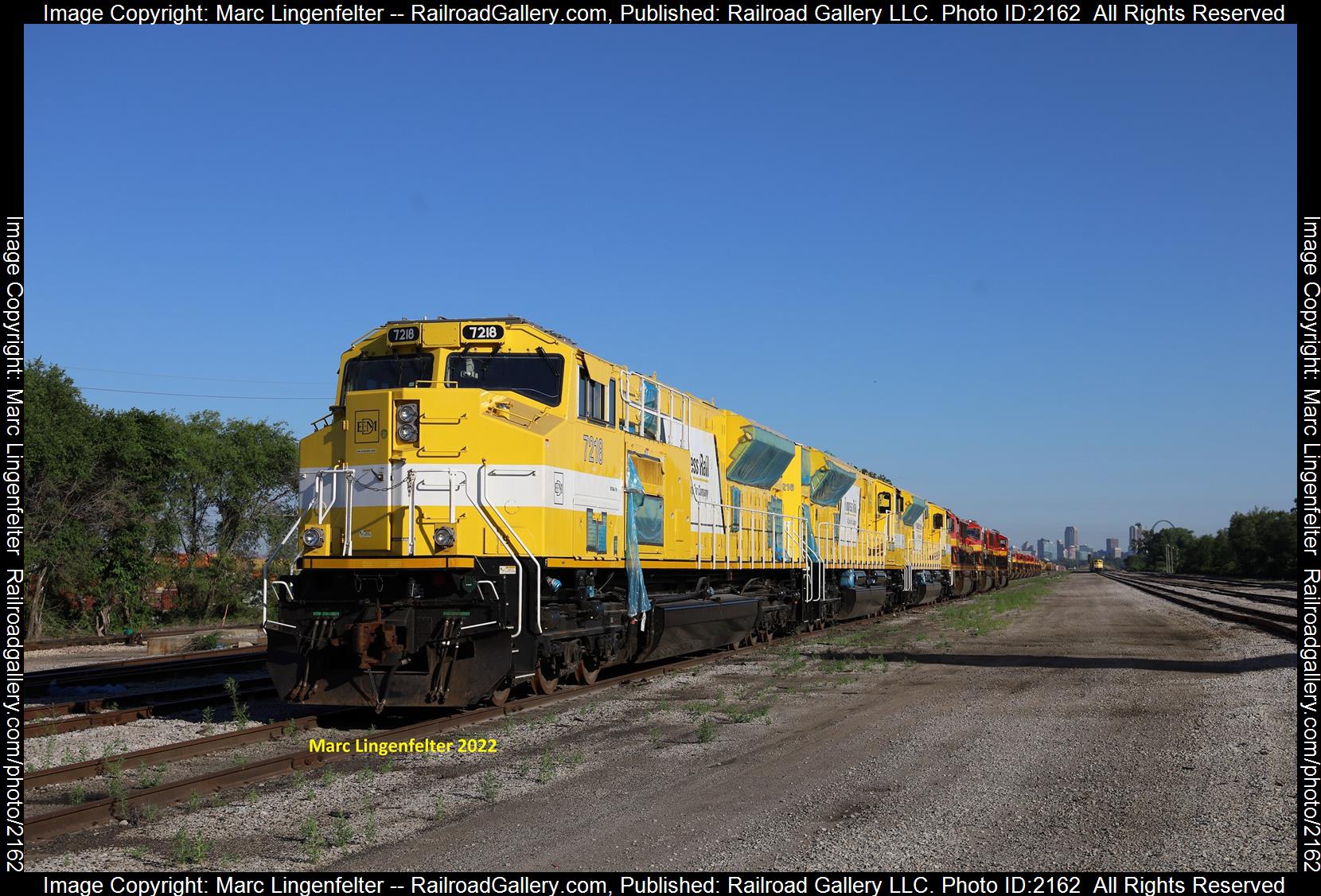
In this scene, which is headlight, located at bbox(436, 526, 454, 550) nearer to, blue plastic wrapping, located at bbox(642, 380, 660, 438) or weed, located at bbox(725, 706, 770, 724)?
weed, located at bbox(725, 706, 770, 724)

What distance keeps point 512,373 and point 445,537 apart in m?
2.14

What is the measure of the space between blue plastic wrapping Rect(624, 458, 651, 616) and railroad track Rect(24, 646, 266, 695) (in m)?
7.27

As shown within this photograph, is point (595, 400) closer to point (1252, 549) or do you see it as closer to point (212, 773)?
point (212, 773)

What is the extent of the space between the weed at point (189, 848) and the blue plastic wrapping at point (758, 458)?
11719 millimetres

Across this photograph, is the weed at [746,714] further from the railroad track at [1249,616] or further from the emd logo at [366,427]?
the railroad track at [1249,616]

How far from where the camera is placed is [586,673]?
12.7 m

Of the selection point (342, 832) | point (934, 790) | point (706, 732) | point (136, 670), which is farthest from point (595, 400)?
point (136, 670)

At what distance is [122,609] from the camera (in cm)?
2977

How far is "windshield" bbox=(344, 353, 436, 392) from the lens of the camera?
36.2ft

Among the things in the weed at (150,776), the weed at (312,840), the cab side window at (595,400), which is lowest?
the weed at (150,776)

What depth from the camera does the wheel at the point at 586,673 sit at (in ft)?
41.5

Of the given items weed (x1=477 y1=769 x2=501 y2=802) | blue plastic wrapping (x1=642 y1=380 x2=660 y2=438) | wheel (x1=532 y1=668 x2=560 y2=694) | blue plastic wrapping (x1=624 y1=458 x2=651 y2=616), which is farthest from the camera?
blue plastic wrapping (x1=642 y1=380 x2=660 y2=438)

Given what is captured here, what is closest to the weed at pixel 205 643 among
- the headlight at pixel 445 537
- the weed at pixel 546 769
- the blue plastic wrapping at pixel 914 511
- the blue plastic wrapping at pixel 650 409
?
the blue plastic wrapping at pixel 650 409

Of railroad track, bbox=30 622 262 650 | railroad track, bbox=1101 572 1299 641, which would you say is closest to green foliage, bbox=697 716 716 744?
railroad track, bbox=30 622 262 650
